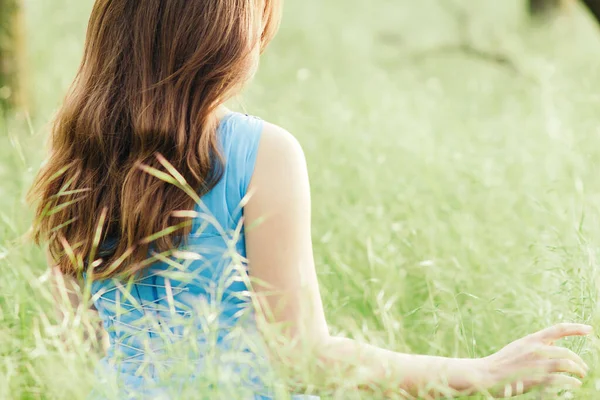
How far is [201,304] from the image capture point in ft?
5.37

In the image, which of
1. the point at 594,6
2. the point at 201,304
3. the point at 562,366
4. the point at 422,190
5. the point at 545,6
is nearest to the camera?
the point at 562,366

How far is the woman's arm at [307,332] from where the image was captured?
5.06ft

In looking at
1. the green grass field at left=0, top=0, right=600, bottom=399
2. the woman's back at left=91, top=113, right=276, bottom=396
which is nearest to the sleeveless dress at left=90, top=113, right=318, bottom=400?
the woman's back at left=91, top=113, right=276, bottom=396

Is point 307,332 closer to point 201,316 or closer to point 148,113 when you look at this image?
point 201,316

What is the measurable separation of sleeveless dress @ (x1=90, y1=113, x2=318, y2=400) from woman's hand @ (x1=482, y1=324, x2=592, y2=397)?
14.9 inches

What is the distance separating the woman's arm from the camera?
1.54m

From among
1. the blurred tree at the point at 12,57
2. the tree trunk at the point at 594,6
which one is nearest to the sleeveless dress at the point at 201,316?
the tree trunk at the point at 594,6

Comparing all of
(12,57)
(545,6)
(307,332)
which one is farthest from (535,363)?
(545,6)

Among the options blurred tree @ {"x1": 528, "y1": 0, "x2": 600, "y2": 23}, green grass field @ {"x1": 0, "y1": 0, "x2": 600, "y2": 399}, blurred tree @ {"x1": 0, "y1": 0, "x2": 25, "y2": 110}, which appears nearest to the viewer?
green grass field @ {"x1": 0, "y1": 0, "x2": 600, "y2": 399}

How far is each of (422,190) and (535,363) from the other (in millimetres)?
1862

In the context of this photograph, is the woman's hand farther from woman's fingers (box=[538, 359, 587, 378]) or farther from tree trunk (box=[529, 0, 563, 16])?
tree trunk (box=[529, 0, 563, 16])

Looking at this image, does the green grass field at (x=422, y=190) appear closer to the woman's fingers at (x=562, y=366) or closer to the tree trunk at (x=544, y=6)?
the woman's fingers at (x=562, y=366)

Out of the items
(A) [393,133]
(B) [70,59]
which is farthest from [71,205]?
(B) [70,59]

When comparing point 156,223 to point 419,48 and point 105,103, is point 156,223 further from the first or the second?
point 419,48
